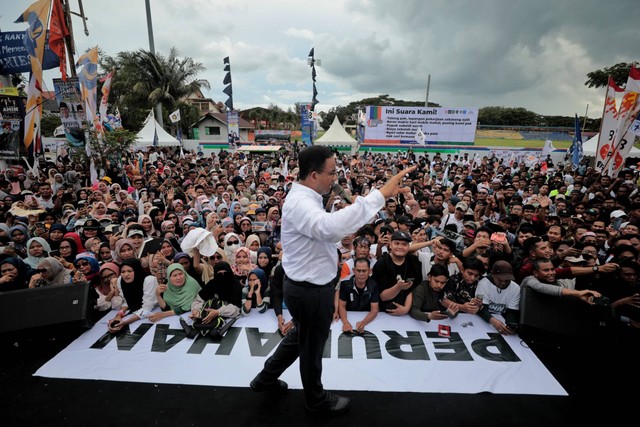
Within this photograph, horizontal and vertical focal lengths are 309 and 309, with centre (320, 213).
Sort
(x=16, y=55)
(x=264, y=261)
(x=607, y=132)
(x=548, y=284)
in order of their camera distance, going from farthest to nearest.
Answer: (x=16, y=55) < (x=607, y=132) < (x=264, y=261) < (x=548, y=284)

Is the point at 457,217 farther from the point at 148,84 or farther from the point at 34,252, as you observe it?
the point at 148,84

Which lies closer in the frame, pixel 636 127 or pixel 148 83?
pixel 636 127

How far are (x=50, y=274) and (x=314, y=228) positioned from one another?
3863 millimetres

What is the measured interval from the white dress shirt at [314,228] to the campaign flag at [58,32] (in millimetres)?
10782

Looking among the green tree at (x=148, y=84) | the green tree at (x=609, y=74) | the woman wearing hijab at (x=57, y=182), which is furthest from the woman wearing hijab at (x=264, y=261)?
the green tree at (x=609, y=74)

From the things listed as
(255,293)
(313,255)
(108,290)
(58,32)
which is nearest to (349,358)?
(255,293)

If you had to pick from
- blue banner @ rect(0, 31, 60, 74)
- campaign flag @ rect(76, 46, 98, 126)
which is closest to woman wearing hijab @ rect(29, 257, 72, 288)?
campaign flag @ rect(76, 46, 98, 126)

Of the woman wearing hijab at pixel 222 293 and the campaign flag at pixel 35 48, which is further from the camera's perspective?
the campaign flag at pixel 35 48

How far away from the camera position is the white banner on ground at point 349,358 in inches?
107

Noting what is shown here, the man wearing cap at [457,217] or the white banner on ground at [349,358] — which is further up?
the man wearing cap at [457,217]

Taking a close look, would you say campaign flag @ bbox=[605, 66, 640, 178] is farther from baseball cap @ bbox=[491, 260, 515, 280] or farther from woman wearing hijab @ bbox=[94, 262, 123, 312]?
woman wearing hijab @ bbox=[94, 262, 123, 312]

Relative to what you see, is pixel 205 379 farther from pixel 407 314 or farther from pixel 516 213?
pixel 516 213

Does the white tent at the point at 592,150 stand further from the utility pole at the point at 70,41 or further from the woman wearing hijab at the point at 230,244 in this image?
the utility pole at the point at 70,41

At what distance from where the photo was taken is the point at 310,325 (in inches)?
81.6
